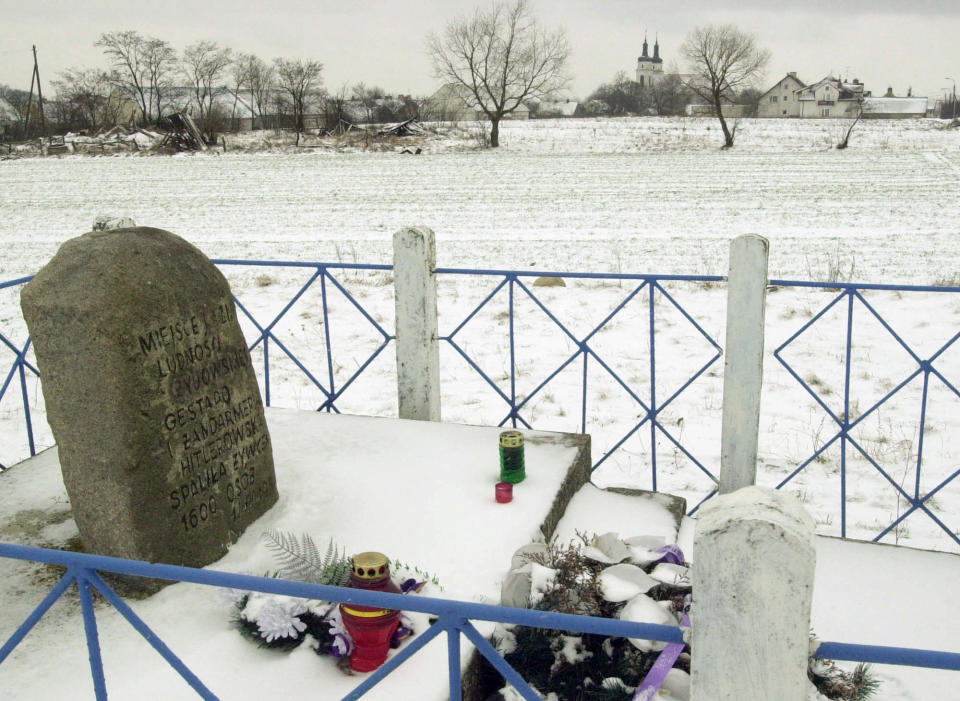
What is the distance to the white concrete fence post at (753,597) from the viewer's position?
147 centimetres

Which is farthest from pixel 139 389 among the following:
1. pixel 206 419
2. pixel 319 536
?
pixel 319 536

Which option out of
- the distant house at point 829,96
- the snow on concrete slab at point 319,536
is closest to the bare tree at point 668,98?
the distant house at point 829,96

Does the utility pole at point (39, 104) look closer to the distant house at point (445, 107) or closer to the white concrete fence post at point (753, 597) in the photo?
the distant house at point (445, 107)

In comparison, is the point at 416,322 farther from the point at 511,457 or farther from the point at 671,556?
the point at 671,556

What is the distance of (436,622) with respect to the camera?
5.33 feet

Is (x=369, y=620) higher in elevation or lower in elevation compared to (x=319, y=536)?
higher

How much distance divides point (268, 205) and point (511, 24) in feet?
85.3

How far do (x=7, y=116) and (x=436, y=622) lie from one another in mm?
53111

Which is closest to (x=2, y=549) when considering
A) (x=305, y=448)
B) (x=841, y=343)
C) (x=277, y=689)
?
(x=277, y=689)

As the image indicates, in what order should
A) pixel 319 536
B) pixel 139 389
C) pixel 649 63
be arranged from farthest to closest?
pixel 649 63
pixel 319 536
pixel 139 389

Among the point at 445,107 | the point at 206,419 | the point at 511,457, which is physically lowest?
the point at 511,457

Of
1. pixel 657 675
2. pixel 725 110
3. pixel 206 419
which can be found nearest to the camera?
pixel 657 675

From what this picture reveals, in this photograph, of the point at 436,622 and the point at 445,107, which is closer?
the point at 436,622

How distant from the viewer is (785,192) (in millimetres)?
18188
